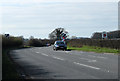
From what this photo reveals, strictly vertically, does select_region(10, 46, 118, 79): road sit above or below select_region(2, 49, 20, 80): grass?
below

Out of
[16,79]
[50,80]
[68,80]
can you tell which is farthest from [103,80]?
[16,79]

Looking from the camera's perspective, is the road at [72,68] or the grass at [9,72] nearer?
the grass at [9,72]

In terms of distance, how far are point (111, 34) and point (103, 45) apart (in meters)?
26.9

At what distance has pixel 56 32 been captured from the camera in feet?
464

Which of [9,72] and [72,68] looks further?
[72,68]

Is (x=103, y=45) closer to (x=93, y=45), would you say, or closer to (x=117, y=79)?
(x=93, y=45)

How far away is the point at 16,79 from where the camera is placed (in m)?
11.7

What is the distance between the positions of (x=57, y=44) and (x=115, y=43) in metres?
11.7

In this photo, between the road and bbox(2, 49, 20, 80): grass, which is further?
the road

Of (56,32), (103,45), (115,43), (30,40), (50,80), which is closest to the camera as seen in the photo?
(50,80)

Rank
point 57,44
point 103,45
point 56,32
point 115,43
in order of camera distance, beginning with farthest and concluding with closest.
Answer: point 56,32 → point 57,44 → point 103,45 → point 115,43

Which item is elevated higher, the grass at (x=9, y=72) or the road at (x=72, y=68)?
the grass at (x=9, y=72)

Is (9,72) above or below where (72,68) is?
above

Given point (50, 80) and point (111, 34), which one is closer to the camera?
point (50, 80)
